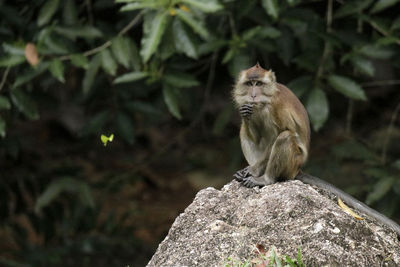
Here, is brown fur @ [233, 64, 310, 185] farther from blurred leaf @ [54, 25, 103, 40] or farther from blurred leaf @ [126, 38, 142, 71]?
blurred leaf @ [54, 25, 103, 40]

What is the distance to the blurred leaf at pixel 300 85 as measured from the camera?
802 centimetres

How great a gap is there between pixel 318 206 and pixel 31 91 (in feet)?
16.3

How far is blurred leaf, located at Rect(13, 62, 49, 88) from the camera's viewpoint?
304 inches

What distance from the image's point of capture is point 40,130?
1352cm

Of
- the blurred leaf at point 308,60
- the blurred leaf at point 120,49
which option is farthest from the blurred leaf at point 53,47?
the blurred leaf at point 308,60


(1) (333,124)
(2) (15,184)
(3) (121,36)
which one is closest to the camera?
(3) (121,36)

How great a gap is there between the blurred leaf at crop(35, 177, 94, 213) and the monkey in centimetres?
364

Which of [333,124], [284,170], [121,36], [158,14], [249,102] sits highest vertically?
[333,124]

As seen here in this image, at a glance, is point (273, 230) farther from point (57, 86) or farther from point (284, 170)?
point (57, 86)

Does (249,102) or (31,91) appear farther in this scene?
(31,91)

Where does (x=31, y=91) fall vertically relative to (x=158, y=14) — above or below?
above

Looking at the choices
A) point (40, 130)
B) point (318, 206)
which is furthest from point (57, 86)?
point (318, 206)

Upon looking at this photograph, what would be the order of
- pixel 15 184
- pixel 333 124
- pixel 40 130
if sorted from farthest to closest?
1. pixel 40 130
2. pixel 333 124
3. pixel 15 184

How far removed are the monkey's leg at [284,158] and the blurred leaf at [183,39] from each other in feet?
5.06
